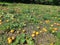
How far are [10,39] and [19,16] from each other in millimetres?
1632

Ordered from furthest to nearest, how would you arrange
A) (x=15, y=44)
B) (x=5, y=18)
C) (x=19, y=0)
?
(x=19, y=0) → (x=5, y=18) → (x=15, y=44)

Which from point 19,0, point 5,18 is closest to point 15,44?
point 5,18

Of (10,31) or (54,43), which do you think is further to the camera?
(10,31)

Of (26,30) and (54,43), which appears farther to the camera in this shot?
(26,30)

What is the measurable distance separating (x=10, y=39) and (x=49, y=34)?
1.06 metres

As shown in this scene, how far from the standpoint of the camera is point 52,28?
6.25 meters

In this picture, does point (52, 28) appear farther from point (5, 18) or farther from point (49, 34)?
point (5, 18)

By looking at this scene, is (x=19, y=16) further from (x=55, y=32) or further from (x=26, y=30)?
(x=55, y=32)

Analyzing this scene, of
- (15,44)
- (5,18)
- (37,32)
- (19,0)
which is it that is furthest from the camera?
(19,0)

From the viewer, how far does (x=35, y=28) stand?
247 inches

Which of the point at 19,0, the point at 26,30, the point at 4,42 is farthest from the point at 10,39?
the point at 19,0

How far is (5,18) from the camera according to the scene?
22.6 feet

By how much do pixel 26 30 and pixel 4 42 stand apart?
0.76 metres

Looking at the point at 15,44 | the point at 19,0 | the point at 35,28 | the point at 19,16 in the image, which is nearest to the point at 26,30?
the point at 35,28
